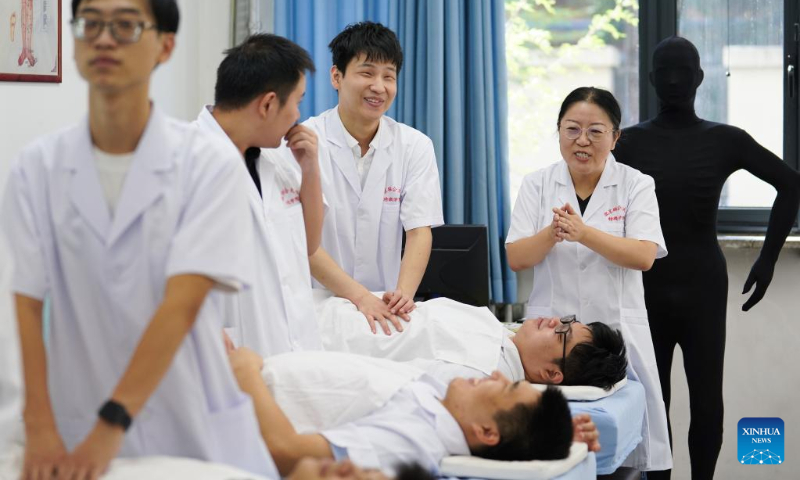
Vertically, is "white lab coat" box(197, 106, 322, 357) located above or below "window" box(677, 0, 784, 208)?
below

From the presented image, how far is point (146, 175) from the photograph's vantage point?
1.29 m

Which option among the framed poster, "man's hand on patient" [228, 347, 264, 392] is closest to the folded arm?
"man's hand on patient" [228, 347, 264, 392]

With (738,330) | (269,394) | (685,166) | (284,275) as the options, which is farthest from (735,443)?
(269,394)

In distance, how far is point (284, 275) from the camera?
215cm

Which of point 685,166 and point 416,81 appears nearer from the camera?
point 685,166

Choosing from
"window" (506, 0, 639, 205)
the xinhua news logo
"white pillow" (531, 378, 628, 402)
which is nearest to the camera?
"white pillow" (531, 378, 628, 402)

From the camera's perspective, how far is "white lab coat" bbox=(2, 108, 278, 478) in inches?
50.6

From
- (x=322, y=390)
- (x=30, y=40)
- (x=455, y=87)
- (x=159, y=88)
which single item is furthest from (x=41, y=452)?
(x=455, y=87)

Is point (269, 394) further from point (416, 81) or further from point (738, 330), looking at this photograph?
point (738, 330)

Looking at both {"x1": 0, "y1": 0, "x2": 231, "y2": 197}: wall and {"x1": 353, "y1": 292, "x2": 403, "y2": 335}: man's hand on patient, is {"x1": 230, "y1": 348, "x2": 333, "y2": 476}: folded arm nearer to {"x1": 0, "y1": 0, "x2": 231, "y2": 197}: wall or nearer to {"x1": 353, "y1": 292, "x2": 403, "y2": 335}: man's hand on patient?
{"x1": 353, "y1": 292, "x2": 403, "y2": 335}: man's hand on patient

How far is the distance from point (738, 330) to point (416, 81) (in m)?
1.55

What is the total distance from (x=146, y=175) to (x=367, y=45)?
4.92ft

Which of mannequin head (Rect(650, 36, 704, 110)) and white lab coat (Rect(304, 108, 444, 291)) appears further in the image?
mannequin head (Rect(650, 36, 704, 110))

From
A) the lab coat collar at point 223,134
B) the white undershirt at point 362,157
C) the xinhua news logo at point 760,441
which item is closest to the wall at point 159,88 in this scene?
the lab coat collar at point 223,134
